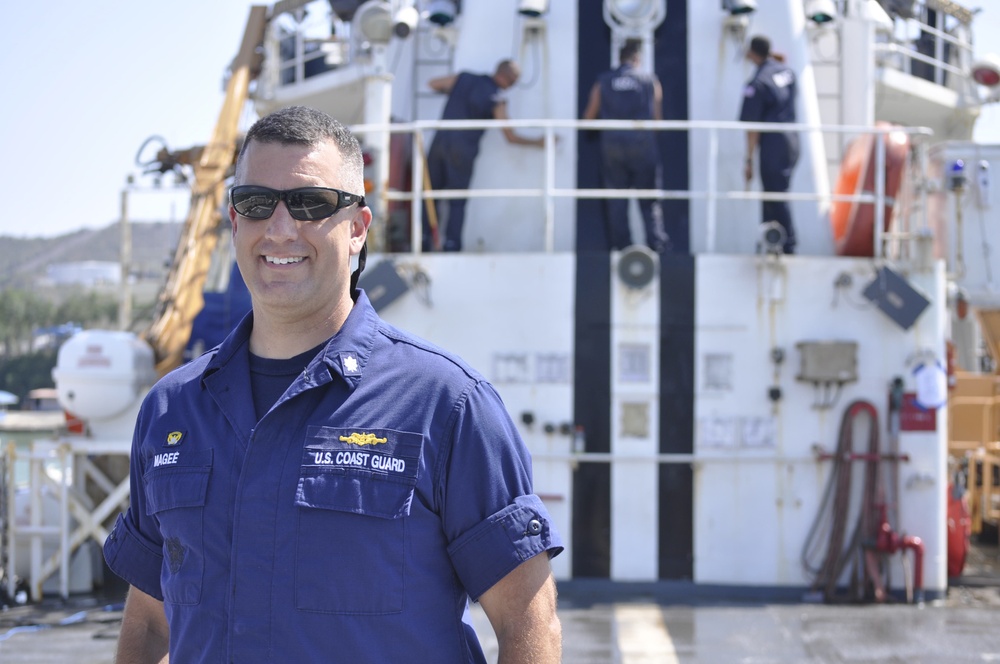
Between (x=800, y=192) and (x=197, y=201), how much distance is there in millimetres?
5857

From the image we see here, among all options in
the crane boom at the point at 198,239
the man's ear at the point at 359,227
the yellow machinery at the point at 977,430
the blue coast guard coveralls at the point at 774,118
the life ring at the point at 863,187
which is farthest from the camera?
the yellow machinery at the point at 977,430

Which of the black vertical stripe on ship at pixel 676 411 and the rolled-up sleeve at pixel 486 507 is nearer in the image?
the rolled-up sleeve at pixel 486 507

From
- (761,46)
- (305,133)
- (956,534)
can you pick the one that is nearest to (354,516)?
(305,133)

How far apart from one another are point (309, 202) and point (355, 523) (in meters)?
0.65

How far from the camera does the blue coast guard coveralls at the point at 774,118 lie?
8.30 metres

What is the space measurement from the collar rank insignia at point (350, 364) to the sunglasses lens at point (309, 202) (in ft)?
0.94

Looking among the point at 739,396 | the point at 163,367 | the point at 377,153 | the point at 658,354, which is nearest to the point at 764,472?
the point at 739,396

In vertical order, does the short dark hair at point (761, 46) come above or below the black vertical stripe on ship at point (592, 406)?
above

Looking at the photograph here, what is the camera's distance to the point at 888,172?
8.32 metres

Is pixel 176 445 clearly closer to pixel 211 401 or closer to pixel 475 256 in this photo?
pixel 211 401

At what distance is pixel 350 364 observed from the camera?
220cm

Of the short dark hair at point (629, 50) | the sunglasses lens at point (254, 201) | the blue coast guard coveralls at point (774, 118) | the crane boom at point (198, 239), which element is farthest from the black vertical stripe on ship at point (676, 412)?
the sunglasses lens at point (254, 201)

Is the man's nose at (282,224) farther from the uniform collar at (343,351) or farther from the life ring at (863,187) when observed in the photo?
the life ring at (863,187)

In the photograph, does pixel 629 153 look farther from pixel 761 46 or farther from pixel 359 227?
pixel 359 227
